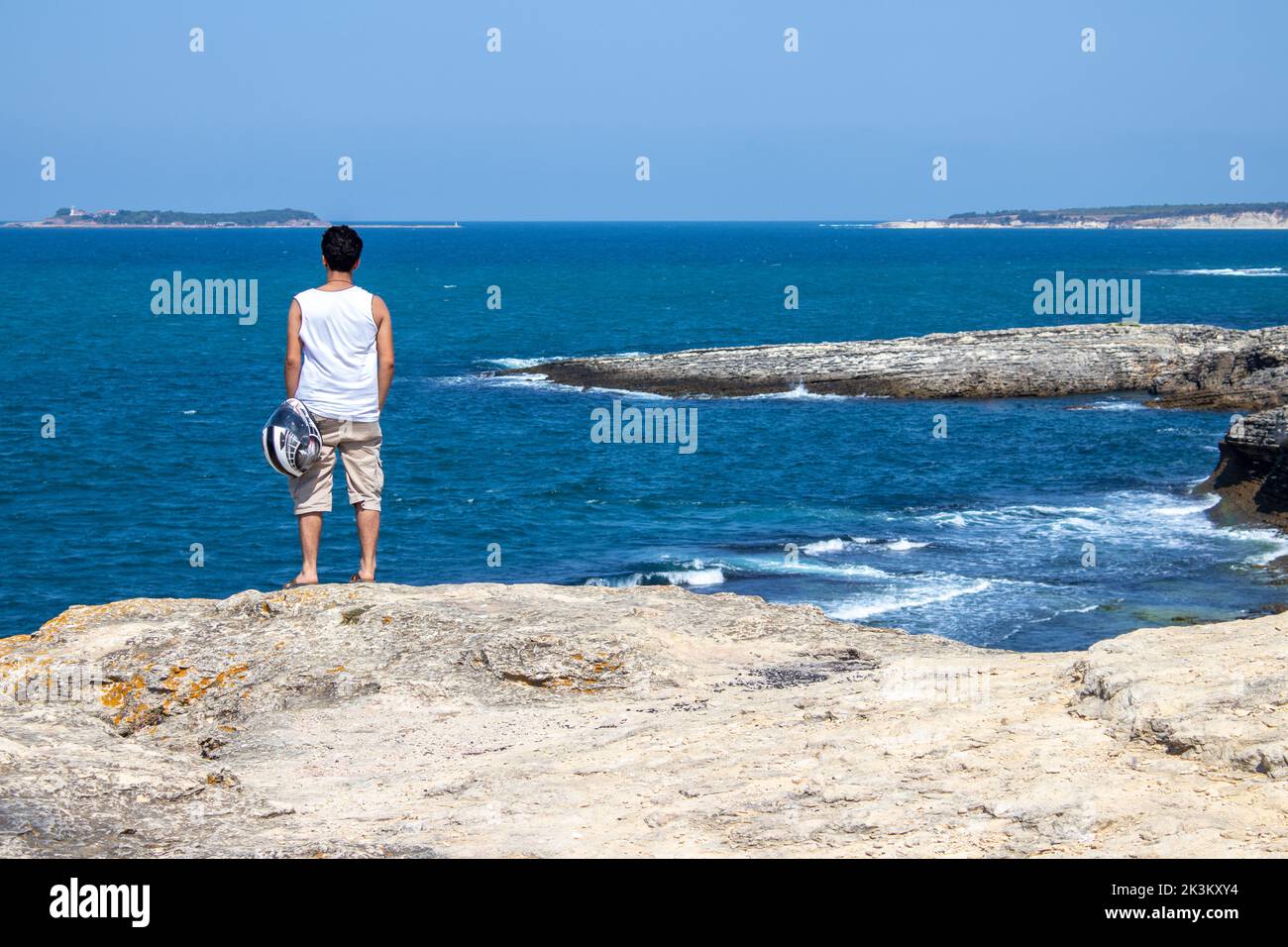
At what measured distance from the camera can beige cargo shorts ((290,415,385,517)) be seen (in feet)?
32.3

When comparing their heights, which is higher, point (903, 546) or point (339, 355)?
point (339, 355)

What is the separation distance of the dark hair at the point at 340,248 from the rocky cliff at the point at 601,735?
237 cm

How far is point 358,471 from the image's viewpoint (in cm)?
1005

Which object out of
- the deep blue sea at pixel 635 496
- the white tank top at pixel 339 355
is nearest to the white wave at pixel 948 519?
the deep blue sea at pixel 635 496

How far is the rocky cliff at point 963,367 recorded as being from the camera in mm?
54844

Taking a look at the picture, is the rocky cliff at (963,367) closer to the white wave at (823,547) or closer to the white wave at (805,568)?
the white wave at (823,547)

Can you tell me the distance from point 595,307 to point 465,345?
93.3 ft

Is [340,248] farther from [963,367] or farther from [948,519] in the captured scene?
[963,367]

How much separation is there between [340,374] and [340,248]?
89cm

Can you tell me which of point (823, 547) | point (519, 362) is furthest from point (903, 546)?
point (519, 362)

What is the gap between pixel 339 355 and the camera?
31.7 ft

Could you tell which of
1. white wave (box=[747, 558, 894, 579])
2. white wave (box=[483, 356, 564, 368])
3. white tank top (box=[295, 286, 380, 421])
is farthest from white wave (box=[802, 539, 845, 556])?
white wave (box=[483, 356, 564, 368])

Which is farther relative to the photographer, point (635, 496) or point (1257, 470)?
point (635, 496)

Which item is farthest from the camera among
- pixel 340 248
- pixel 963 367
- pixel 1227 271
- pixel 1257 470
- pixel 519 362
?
pixel 1227 271
